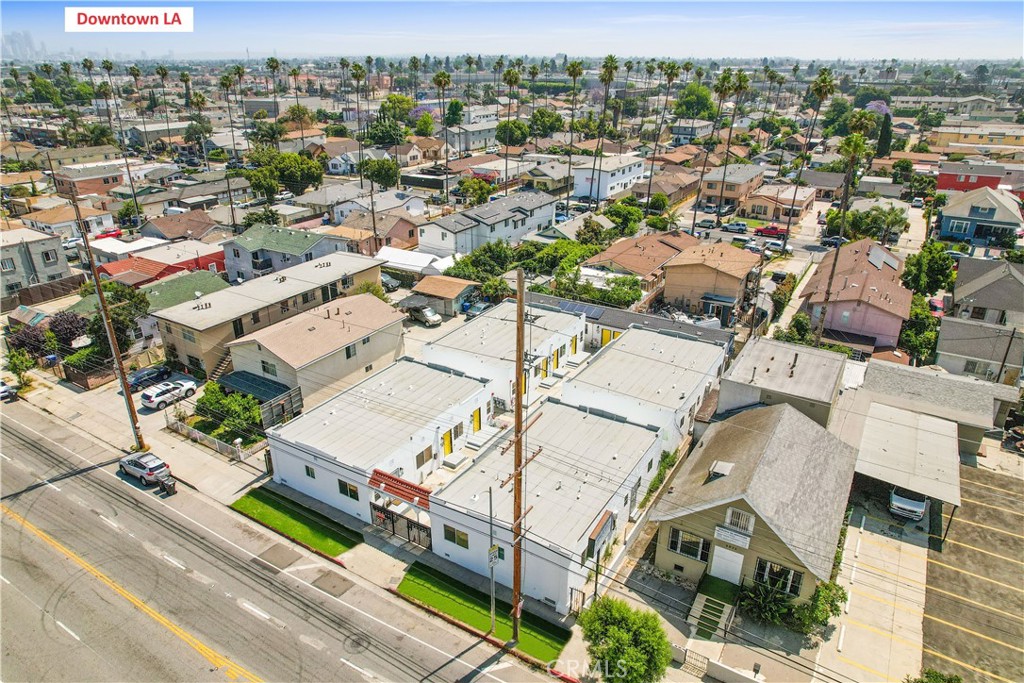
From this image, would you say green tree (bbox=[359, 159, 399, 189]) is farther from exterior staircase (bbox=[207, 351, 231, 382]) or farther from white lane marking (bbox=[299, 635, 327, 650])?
white lane marking (bbox=[299, 635, 327, 650])

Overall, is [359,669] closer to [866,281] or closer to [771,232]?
[866,281]

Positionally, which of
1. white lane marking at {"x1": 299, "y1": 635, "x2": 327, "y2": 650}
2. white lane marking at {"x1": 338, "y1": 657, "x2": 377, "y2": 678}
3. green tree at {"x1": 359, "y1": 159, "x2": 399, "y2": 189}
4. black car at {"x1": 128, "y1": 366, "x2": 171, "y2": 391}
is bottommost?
white lane marking at {"x1": 299, "y1": 635, "x2": 327, "y2": 650}

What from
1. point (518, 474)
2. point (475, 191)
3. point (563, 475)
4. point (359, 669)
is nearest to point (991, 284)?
point (563, 475)

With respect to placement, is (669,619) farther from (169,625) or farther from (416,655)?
(169,625)

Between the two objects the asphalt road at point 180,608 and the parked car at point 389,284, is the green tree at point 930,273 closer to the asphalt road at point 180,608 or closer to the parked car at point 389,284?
the parked car at point 389,284

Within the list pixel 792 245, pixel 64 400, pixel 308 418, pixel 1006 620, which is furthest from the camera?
pixel 792 245

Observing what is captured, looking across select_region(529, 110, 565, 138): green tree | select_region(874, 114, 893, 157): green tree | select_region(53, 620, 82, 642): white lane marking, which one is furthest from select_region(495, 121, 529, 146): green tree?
select_region(53, 620, 82, 642): white lane marking

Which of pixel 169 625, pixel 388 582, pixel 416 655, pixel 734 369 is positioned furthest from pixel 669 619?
pixel 169 625
